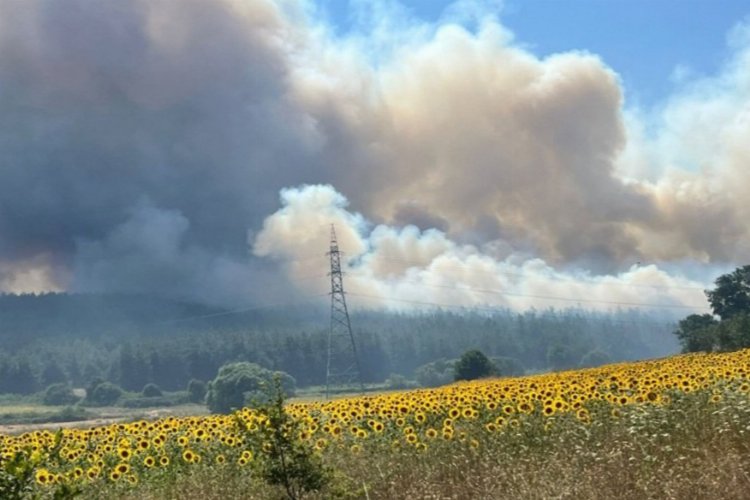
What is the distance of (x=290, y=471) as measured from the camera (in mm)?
12523

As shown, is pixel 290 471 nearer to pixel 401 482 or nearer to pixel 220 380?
pixel 401 482

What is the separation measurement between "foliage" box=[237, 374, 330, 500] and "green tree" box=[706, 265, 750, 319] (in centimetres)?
9030

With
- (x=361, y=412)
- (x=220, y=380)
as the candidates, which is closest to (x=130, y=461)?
(x=361, y=412)


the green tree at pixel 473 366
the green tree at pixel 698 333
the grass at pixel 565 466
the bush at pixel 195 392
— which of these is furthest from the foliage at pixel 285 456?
the bush at pixel 195 392

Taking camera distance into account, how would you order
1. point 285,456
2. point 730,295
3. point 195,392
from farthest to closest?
point 195,392, point 730,295, point 285,456

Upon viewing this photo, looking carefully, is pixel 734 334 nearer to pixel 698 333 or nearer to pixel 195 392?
pixel 698 333

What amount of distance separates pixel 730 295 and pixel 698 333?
30.9m

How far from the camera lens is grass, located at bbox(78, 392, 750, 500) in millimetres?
11594

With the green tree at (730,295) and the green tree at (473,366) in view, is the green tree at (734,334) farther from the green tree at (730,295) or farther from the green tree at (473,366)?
the green tree at (730,295)

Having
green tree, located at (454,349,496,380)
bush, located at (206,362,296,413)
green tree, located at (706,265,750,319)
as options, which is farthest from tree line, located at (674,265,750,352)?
bush, located at (206,362,296,413)

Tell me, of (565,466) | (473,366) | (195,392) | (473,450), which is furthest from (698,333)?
(195,392)

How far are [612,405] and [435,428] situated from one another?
3940 mm

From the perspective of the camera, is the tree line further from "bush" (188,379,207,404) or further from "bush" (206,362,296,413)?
"bush" (188,379,207,404)

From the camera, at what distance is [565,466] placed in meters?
13.0
